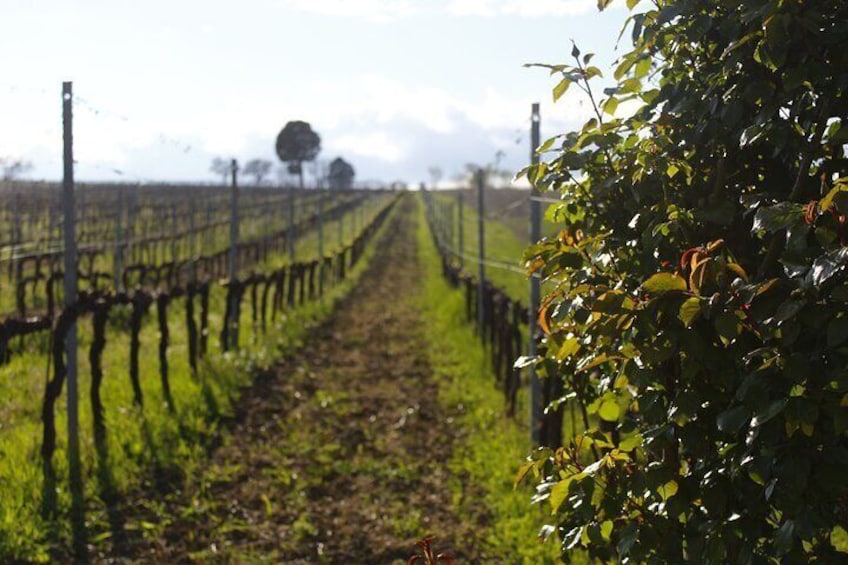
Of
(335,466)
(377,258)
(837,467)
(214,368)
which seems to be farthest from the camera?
(377,258)

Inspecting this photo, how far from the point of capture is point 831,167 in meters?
2.33

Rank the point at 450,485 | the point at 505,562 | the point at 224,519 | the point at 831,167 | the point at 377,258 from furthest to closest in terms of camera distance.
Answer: the point at 377,258 → the point at 450,485 → the point at 224,519 → the point at 505,562 → the point at 831,167

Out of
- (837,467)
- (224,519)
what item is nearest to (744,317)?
(837,467)

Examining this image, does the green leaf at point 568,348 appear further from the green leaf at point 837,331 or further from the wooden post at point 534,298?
the wooden post at point 534,298

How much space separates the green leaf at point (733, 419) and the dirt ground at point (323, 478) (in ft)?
11.5

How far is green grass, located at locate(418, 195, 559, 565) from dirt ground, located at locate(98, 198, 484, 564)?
172 mm

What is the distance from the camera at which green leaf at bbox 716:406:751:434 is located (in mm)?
1952

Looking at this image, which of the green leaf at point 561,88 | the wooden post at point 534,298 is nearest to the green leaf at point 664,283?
the green leaf at point 561,88

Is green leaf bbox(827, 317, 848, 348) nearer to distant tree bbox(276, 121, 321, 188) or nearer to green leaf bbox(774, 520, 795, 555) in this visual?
green leaf bbox(774, 520, 795, 555)

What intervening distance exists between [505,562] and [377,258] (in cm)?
2658

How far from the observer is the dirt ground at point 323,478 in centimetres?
540

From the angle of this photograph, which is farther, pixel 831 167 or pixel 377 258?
pixel 377 258

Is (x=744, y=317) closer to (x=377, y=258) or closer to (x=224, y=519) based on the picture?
(x=224, y=519)

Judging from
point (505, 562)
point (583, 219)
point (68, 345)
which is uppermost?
point (583, 219)
